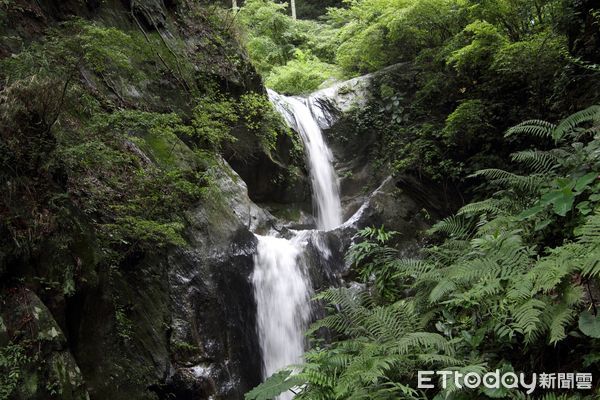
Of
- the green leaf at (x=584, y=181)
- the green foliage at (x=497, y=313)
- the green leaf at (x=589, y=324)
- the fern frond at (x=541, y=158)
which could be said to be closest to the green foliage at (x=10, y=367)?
the green foliage at (x=497, y=313)

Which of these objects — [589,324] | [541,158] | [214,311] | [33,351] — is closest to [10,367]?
[33,351]

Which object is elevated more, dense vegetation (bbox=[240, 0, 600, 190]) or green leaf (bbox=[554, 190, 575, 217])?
dense vegetation (bbox=[240, 0, 600, 190])

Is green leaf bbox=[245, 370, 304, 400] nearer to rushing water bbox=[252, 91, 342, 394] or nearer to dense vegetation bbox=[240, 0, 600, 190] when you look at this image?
rushing water bbox=[252, 91, 342, 394]

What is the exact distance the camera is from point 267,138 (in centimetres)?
967

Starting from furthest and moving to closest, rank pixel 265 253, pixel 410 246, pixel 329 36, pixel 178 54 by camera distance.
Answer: pixel 329 36 → pixel 410 246 → pixel 178 54 → pixel 265 253

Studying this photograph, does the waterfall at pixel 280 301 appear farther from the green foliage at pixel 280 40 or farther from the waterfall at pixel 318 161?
the green foliage at pixel 280 40

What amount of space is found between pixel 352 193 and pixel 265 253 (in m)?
4.79

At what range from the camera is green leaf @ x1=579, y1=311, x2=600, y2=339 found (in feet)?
8.25

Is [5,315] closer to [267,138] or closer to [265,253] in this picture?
[265,253]

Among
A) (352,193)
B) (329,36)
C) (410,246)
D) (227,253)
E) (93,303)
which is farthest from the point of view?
(329,36)

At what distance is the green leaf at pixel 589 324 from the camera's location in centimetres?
252

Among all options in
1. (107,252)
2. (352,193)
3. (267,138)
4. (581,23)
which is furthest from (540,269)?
(352,193)

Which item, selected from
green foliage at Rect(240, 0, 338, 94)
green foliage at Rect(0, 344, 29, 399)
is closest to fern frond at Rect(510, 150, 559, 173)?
green foliage at Rect(0, 344, 29, 399)

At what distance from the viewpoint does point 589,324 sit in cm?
258
